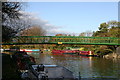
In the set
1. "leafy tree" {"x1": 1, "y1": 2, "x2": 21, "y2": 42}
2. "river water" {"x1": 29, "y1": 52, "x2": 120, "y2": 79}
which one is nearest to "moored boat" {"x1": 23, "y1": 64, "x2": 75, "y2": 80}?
"leafy tree" {"x1": 1, "y1": 2, "x2": 21, "y2": 42}

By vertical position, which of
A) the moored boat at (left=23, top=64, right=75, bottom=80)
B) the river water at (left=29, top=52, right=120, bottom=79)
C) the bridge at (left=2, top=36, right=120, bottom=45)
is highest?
the bridge at (left=2, top=36, right=120, bottom=45)

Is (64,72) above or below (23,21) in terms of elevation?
below

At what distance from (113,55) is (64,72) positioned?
157ft

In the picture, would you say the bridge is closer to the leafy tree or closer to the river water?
the river water

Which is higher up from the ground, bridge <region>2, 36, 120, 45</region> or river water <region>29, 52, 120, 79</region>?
bridge <region>2, 36, 120, 45</region>

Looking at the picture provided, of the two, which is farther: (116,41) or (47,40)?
(116,41)

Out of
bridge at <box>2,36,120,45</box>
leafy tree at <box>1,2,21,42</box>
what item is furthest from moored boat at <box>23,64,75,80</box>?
bridge at <box>2,36,120,45</box>

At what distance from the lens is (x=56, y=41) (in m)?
49.9

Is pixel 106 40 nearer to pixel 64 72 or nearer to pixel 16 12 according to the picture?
pixel 16 12

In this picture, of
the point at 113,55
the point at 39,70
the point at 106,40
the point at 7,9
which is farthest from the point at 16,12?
the point at 113,55

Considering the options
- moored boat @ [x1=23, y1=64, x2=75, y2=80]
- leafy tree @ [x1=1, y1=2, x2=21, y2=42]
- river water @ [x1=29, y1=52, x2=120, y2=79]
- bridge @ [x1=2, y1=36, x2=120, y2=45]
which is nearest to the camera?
moored boat @ [x1=23, y1=64, x2=75, y2=80]

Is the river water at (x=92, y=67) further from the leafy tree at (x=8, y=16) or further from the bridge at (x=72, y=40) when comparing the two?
the leafy tree at (x=8, y=16)

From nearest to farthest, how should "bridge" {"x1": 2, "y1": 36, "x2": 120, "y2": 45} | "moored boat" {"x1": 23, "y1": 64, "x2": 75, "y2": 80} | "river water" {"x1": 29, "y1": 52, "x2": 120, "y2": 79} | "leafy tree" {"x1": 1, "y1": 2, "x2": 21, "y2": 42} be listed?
"moored boat" {"x1": 23, "y1": 64, "x2": 75, "y2": 80} → "leafy tree" {"x1": 1, "y1": 2, "x2": 21, "y2": 42} → "river water" {"x1": 29, "y1": 52, "x2": 120, "y2": 79} → "bridge" {"x1": 2, "y1": 36, "x2": 120, "y2": 45}

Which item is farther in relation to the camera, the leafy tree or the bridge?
the bridge
